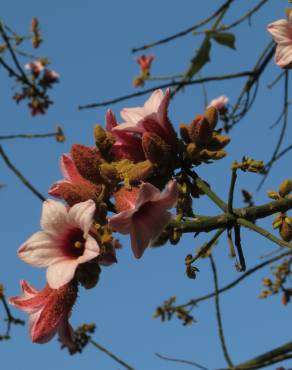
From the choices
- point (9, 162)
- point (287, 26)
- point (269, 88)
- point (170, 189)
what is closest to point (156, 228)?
point (170, 189)

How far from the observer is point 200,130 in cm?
121

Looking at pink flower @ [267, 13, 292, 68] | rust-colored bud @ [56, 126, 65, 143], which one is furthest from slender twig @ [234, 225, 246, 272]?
rust-colored bud @ [56, 126, 65, 143]

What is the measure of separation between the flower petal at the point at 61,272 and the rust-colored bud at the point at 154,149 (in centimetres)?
26

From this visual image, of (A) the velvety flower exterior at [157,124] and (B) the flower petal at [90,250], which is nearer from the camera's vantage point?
(B) the flower petal at [90,250]

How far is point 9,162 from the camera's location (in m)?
2.61

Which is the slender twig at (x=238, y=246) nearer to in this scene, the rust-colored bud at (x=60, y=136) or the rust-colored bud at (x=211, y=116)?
the rust-colored bud at (x=211, y=116)

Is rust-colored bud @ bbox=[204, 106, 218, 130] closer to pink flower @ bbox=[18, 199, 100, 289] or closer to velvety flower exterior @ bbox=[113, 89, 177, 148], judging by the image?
velvety flower exterior @ bbox=[113, 89, 177, 148]

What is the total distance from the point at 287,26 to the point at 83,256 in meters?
0.86

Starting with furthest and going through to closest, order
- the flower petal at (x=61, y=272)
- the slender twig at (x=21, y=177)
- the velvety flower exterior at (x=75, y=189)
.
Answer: the slender twig at (x=21, y=177) → the velvety flower exterior at (x=75, y=189) → the flower petal at (x=61, y=272)

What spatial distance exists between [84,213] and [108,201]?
109mm

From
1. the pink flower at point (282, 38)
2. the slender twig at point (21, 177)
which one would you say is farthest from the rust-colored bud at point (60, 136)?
the pink flower at point (282, 38)

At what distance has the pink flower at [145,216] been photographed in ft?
3.42

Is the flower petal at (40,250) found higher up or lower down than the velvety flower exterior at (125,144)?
lower down

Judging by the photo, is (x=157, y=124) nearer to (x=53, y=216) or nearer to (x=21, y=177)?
(x=53, y=216)
